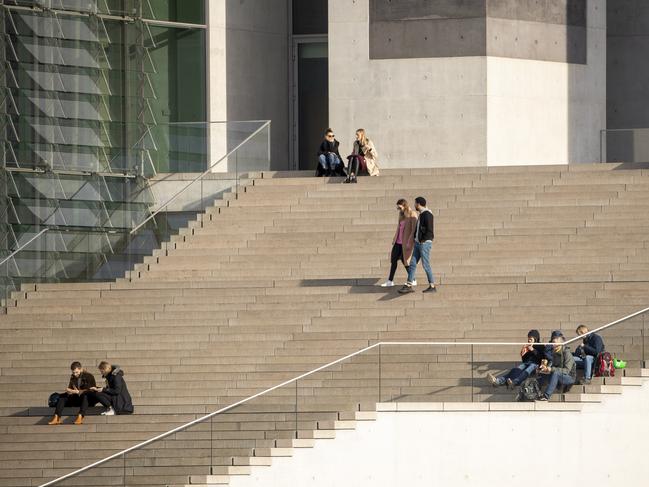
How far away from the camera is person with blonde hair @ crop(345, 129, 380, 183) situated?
3231 centimetres

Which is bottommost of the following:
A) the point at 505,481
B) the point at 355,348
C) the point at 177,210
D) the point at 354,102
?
the point at 505,481

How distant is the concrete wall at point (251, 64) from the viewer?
37500 mm

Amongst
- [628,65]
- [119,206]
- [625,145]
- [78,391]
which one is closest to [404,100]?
[625,145]

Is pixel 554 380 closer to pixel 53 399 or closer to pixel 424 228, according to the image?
pixel 424 228

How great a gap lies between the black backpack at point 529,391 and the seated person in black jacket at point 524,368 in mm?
67

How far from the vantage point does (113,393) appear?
23312 mm

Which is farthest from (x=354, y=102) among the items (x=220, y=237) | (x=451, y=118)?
(x=220, y=237)

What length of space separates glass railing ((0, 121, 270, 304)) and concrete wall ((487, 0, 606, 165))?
494 cm

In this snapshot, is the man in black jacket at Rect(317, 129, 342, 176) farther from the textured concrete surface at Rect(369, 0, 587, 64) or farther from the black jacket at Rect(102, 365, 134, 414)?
the black jacket at Rect(102, 365, 134, 414)

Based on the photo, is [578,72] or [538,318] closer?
[538,318]

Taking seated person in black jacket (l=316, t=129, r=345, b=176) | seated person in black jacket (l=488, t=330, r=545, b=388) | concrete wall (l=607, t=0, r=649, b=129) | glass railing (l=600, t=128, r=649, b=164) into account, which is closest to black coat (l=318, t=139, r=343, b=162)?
seated person in black jacket (l=316, t=129, r=345, b=176)

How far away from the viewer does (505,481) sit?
22359mm

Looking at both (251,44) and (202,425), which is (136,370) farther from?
(251,44)

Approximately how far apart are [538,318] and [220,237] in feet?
24.0
